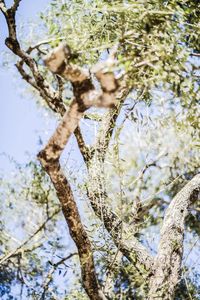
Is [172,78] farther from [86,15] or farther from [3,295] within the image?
[3,295]

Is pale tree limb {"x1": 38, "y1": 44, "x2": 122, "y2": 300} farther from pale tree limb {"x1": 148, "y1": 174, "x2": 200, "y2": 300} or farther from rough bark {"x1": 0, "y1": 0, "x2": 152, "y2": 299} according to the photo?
pale tree limb {"x1": 148, "y1": 174, "x2": 200, "y2": 300}

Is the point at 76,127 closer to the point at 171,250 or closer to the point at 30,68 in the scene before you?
the point at 30,68

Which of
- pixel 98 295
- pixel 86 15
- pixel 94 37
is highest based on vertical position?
pixel 86 15

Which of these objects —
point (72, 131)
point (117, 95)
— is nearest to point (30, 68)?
point (117, 95)

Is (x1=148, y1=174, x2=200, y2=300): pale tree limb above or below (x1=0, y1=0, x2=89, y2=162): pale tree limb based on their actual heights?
below

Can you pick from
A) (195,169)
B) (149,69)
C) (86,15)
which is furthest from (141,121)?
(195,169)

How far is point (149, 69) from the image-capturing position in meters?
3.79

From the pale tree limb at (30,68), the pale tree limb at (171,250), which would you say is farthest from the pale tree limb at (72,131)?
the pale tree limb at (30,68)

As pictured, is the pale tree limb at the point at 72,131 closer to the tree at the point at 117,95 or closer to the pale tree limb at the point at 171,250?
the tree at the point at 117,95

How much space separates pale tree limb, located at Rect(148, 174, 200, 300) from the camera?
461 cm

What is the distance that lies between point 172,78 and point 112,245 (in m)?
2.33

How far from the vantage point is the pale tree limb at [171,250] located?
461 cm

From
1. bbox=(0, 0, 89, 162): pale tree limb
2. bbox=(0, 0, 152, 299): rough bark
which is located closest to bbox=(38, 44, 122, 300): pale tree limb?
bbox=(0, 0, 152, 299): rough bark

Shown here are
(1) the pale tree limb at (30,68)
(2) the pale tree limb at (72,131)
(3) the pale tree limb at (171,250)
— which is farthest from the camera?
(1) the pale tree limb at (30,68)
